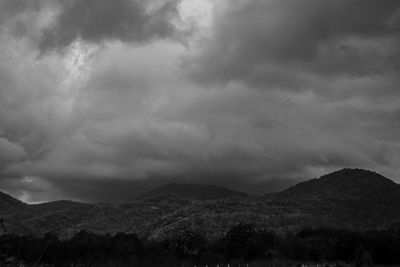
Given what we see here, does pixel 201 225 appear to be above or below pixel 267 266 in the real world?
above

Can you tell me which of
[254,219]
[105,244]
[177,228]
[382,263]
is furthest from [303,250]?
[254,219]

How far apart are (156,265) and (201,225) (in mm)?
155946

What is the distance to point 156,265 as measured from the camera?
24.3m

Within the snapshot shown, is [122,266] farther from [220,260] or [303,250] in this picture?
[303,250]

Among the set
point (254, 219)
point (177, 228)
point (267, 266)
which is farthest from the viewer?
point (254, 219)

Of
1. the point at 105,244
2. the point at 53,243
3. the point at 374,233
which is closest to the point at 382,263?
the point at 374,233

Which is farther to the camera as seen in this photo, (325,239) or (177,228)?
(177,228)

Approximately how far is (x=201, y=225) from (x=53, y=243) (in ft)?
271

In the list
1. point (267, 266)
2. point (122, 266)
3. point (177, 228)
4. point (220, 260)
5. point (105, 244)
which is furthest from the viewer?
point (177, 228)

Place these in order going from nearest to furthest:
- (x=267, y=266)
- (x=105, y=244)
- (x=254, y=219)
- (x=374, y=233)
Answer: (x=267, y=266)
(x=105, y=244)
(x=374, y=233)
(x=254, y=219)

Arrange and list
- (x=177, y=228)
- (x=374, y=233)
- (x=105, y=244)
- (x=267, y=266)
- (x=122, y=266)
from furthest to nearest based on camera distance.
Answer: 1. (x=177, y=228)
2. (x=374, y=233)
3. (x=105, y=244)
4. (x=267, y=266)
5. (x=122, y=266)

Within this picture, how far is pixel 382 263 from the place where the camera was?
97375 millimetres

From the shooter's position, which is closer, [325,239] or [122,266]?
[122,266]

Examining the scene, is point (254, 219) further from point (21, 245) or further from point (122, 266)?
point (122, 266)
